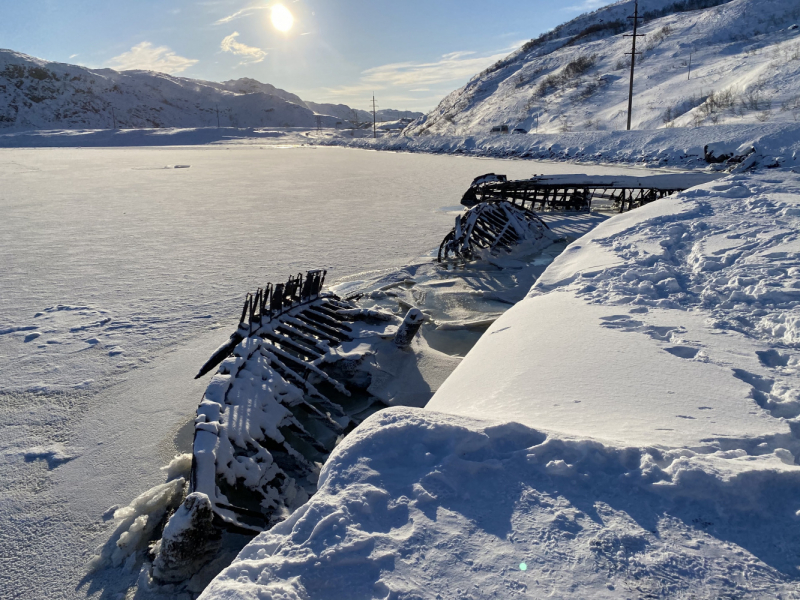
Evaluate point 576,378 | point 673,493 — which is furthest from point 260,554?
point 576,378

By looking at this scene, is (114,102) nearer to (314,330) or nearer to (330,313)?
(330,313)

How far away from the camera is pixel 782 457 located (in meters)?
1.81

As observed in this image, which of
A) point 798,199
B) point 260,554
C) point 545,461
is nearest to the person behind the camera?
point 260,554

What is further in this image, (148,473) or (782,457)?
(148,473)

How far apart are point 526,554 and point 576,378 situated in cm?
141

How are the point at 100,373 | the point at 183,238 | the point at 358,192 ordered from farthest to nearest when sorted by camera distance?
the point at 358,192 → the point at 183,238 → the point at 100,373

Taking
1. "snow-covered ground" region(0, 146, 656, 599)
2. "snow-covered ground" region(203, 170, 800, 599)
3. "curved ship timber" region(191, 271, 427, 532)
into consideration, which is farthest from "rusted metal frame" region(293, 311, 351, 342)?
"snow-covered ground" region(203, 170, 800, 599)

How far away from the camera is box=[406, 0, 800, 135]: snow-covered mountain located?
25.1m

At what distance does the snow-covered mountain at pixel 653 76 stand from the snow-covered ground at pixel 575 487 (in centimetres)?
2433

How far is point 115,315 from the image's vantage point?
18.4 ft

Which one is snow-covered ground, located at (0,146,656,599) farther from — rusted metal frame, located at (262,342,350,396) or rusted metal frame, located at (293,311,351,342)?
rusted metal frame, located at (293,311,351,342)

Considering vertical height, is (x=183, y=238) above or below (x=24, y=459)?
above

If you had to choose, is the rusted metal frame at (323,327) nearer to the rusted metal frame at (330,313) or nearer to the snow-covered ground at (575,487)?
the rusted metal frame at (330,313)

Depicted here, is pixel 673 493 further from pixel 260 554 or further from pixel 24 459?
pixel 24 459
